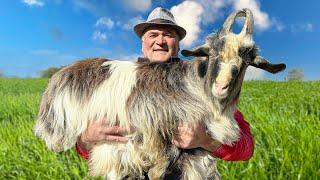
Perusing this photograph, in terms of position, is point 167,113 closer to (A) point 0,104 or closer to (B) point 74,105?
(B) point 74,105

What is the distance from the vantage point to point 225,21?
3303 millimetres

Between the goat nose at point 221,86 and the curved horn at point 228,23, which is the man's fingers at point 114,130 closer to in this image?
the goat nose at point 221,86

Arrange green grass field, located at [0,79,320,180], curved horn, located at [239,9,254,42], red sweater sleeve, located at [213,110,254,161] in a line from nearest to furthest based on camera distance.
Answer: curved horn, located at [239,9,254,42]
red sweater sleeve, located at [213,110,254,161]
green grass field, located at [0,79,320,180]

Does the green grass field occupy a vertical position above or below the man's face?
below

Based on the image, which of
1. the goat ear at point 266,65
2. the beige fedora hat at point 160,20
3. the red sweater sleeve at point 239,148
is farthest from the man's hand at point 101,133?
the beige fedora hat at point 160,20

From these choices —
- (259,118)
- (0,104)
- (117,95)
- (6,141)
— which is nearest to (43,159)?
(6,141)

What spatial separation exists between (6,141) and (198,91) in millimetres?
5446

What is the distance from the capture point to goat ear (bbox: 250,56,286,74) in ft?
10.6

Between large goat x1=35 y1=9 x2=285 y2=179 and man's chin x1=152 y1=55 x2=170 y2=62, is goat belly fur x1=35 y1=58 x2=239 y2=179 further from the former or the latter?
man's chin x1=152 y1=55 x2=170 y2=62

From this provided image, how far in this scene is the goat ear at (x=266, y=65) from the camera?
3.24m

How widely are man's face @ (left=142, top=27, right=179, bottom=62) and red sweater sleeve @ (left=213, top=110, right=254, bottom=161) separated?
33.6 inches

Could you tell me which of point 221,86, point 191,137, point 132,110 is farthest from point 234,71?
point 132,110

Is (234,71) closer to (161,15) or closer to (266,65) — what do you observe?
(266,65)

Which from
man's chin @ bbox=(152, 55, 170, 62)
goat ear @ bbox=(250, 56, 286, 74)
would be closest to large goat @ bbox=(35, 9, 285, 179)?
goat ear @ bbox=(250, 56, 286, 74)
